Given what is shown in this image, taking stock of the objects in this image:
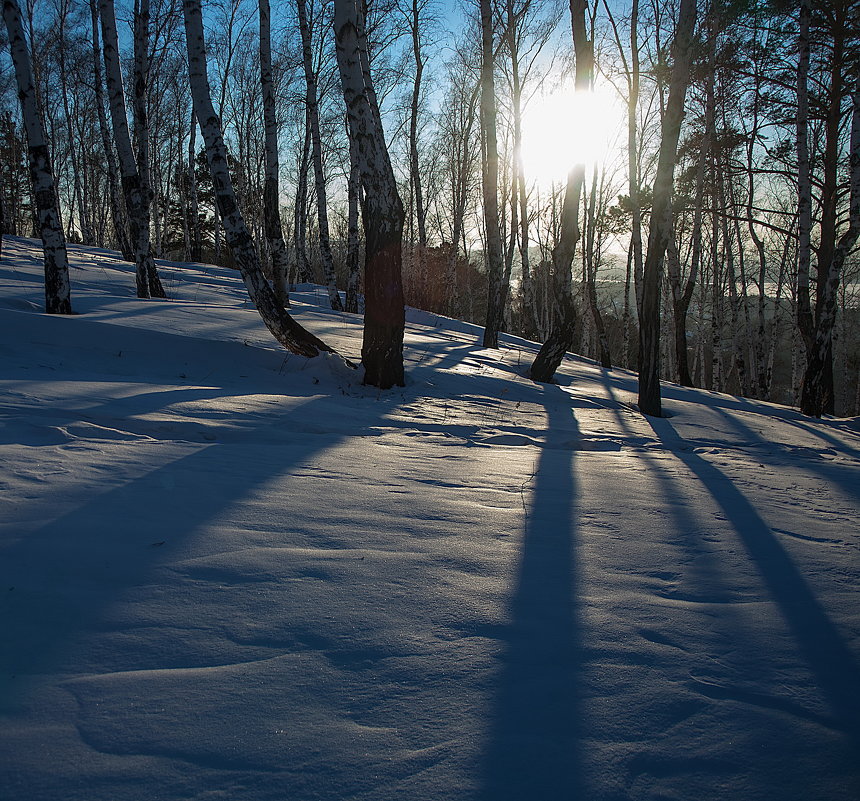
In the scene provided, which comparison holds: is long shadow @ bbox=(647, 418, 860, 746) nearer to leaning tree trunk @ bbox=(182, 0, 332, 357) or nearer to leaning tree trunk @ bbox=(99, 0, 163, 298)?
leaning tree trunk @ bbox=(182, 0, 332, 357)

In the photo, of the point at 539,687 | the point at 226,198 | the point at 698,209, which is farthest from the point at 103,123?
the point at 539,687

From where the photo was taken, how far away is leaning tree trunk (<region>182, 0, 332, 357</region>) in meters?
5.29

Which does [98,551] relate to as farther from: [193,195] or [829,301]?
[193,195]

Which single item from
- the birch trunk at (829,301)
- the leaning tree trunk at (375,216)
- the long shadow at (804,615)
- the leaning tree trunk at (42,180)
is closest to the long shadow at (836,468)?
the long shadow at (804,615)

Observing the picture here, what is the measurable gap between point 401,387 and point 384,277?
1.15 m

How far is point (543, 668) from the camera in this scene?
1.24 meters

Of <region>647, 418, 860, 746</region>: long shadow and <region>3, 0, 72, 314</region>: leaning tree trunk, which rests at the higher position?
<region>3, 0, 72, 314</region>: leaning tree trunk

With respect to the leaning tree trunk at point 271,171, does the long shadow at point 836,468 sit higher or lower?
lower

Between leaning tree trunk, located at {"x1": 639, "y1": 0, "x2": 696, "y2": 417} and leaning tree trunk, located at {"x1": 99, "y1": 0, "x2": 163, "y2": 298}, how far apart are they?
8.03 m

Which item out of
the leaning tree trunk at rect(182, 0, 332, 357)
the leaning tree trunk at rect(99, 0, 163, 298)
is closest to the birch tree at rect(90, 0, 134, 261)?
the leaning tree trunk at rect(99, 0, 163, 298)

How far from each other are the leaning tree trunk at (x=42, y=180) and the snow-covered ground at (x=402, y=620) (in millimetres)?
3770

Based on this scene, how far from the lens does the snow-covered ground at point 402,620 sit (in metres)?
0.96

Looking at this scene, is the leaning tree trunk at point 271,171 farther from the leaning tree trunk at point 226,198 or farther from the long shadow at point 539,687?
the long shadow at point 539,687

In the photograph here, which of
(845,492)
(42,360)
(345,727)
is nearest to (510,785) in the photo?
(345,727)
